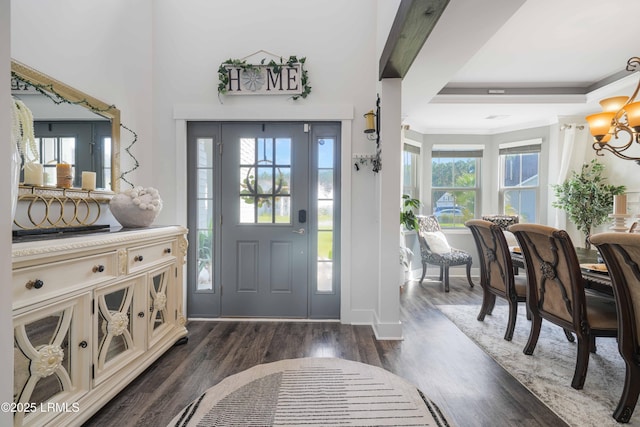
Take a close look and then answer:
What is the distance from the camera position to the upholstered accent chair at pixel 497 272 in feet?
8.47

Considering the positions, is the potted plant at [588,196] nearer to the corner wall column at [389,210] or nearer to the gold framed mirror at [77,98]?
the corner wall column at [389,210]

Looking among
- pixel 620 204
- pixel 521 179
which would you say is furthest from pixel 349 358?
pixel 521 179

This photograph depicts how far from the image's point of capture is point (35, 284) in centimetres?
129

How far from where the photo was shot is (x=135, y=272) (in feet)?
6.29

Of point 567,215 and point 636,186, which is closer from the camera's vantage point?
point 636,186

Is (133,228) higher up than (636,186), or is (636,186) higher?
(636,186)

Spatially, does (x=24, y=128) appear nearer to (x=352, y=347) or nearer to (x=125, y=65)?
(x=125, y=65)

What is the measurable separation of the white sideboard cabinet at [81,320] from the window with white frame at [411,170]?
3744mm

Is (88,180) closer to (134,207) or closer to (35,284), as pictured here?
(134,207)

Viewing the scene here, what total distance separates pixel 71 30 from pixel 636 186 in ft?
20.0

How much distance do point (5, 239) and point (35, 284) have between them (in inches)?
24.0

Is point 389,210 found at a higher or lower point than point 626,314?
higher

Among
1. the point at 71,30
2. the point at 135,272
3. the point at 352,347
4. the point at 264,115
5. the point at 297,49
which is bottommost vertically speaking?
the point at 352,347

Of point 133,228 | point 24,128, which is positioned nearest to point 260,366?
point 133,228
